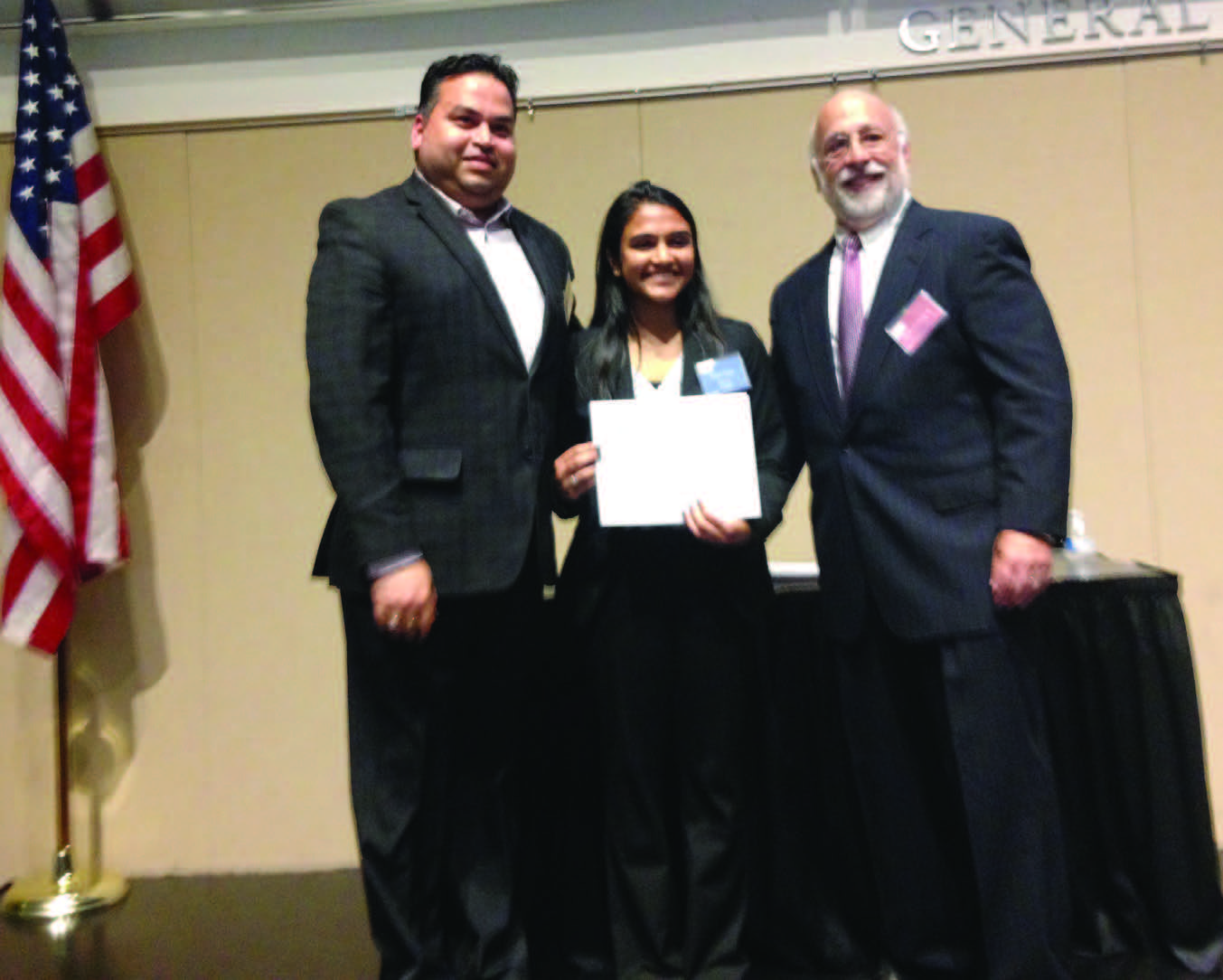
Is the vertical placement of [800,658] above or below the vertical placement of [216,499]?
below

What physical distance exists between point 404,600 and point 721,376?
72 cm

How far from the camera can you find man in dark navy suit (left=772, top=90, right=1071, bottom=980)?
1.82 meters

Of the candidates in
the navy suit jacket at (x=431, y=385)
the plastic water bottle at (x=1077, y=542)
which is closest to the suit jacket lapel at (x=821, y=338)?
the navy suit jacket at (x=431, y=385)

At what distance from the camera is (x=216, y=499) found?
3.33 m

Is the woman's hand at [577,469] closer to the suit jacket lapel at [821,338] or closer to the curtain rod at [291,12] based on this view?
the suit jacket lapel at [821,338]

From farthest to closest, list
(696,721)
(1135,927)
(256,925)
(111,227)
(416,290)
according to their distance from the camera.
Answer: (111,227), (256,925), (1135,927), (696,721), (416,290)

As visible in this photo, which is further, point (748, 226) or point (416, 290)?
point (748, 226)

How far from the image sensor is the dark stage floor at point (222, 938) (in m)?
2.36

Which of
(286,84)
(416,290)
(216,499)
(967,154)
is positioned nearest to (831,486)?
(416,290)

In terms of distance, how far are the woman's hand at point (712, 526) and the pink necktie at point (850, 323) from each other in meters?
0.34

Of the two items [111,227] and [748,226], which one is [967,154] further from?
[111,227]

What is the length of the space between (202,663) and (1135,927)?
2.71 m

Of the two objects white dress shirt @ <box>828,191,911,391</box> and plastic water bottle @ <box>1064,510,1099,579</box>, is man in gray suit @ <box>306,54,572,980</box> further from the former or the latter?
plastic water bottle @ <box>1064,510,1099,579</box>

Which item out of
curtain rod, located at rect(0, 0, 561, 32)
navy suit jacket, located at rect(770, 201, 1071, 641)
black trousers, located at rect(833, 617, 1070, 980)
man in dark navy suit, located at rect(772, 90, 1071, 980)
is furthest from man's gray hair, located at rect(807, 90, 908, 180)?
curtain rod, located at rect(0, 0, 561, 32)
